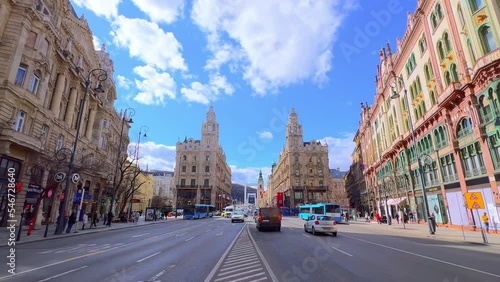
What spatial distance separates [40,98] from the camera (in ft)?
85.0

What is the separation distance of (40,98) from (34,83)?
4.97ft

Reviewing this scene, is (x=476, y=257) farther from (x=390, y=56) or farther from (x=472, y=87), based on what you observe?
(x=390, y=56)

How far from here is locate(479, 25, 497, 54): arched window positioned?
22.4 metres

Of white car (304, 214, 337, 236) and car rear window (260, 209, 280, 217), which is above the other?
car rear window (260, 209, 280, 217)

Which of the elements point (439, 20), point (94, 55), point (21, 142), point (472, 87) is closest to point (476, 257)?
point (472, 87)

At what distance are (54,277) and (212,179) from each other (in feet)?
303

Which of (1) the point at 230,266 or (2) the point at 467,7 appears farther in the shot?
(2) the point at 467,7

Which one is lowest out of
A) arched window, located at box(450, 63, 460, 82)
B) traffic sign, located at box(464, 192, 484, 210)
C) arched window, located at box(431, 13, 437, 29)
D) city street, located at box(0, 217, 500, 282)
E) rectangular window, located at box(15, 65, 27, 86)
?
city street, located at box(0, 217, 500, 282)

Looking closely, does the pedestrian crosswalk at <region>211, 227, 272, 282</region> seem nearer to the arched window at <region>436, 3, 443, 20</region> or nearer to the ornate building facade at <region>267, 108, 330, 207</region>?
the arched window at <region>436, 3, 443, 20</region>

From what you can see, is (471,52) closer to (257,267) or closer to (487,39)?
(487,39)

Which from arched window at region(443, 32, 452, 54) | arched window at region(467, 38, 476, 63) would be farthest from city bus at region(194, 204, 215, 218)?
arched window at region(467, 38, 476, 63)

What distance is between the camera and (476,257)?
11.4m

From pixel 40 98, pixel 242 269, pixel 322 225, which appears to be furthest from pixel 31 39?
pixel 322 225

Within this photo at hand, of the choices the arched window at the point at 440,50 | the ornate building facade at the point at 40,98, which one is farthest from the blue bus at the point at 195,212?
the arched window at the point at 440,50
